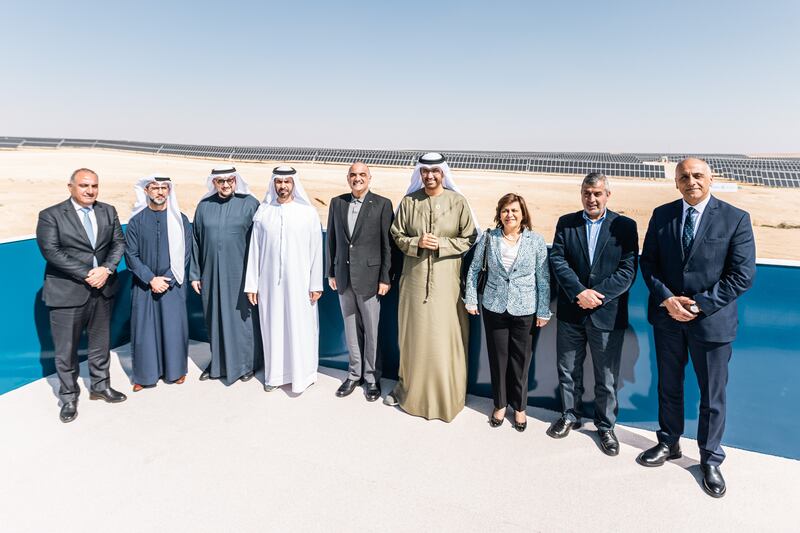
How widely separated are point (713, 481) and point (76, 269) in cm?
403

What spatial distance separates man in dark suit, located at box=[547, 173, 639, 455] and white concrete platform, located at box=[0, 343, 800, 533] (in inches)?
12.1

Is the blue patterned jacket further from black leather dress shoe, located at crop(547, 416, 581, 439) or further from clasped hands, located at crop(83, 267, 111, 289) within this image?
clasped hands, located at crop(83, 267, 111, 289)

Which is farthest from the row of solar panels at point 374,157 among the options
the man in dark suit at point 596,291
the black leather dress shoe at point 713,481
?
the black leather dress shoe at point 713,481

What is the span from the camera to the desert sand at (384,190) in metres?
12.5

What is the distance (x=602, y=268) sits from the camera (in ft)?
8.43

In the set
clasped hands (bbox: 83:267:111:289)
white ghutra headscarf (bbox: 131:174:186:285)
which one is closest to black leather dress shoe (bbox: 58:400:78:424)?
clasped hands (bbox: 83:267:111:289)

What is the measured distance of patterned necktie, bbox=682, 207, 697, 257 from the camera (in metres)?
2.32

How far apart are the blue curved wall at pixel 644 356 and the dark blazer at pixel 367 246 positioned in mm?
348

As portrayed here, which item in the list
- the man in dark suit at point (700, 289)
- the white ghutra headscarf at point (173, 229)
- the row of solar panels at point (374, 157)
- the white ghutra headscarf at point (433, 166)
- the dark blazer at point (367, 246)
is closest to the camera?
the man in dark suit at point (700, 289)

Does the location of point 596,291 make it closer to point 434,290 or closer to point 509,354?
point 509,354

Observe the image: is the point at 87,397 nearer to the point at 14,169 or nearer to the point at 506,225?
the point at 506,225

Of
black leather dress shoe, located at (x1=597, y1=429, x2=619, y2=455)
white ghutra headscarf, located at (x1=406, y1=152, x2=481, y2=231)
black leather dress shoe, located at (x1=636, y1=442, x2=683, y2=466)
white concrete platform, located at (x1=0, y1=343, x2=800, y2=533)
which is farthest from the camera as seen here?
white ghutra headscarf, located at (x1=406, y1=152, x2=481, y2=231)

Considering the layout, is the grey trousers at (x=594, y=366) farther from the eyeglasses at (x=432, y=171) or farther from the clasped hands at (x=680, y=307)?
the eyeglasses at (x=432, y=171)

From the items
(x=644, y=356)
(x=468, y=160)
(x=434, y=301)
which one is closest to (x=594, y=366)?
(x=644, y=356)
